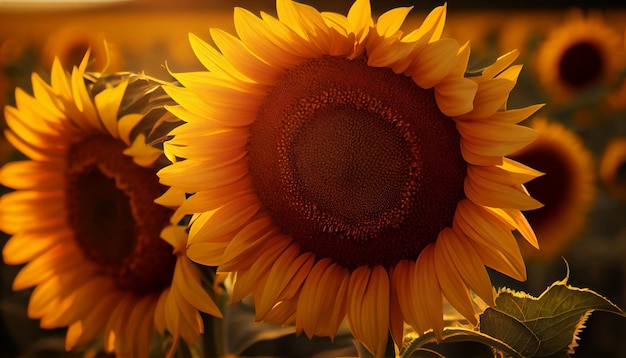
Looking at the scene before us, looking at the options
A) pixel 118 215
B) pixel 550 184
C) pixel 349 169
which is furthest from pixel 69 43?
pixel 349 169

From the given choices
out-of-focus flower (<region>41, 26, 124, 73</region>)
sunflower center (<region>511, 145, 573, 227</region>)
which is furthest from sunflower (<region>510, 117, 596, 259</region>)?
out-of-focus flower (<region>41, 26, 124, 73</region>)

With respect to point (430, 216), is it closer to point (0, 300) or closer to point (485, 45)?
point (0, 300)

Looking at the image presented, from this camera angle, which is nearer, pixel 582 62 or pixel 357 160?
pixel 357 160

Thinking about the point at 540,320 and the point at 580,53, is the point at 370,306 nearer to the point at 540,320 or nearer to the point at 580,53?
the point at 540,320

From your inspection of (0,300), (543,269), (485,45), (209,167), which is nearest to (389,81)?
(209,167)

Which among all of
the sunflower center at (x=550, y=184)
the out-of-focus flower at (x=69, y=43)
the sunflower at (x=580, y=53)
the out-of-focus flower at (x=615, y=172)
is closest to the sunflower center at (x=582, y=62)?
the sunflower at (x=580, y=53)

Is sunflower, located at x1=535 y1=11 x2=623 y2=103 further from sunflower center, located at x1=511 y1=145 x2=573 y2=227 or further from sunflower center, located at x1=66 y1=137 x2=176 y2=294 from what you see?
sunflower center, located at x1=66 y1=137 x2=176 y2=294
